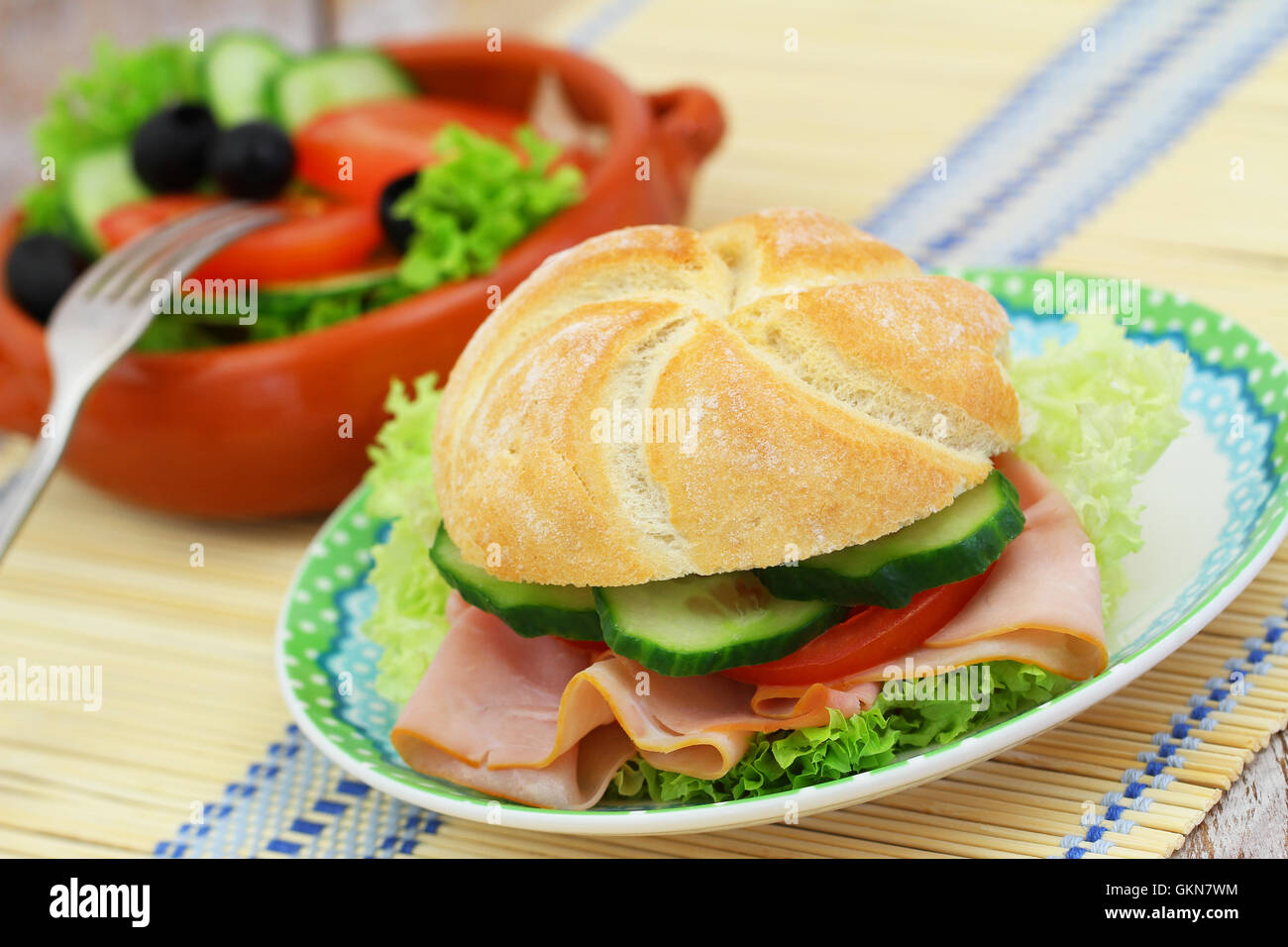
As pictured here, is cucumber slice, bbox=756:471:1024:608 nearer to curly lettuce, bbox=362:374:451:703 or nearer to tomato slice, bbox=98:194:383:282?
curly lettuce, bbox=362:374:451:703

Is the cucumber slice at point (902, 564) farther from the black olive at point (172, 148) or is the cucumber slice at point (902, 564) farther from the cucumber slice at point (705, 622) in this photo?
the black olive at point (172, 148)

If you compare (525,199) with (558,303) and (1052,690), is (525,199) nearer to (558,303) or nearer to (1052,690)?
(558,303)

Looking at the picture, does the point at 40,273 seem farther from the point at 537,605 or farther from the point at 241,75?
the point at 537,605

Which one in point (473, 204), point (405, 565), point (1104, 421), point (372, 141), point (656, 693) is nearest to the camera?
point (656, 693)

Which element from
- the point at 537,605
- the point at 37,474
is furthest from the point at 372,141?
the point at 537,605

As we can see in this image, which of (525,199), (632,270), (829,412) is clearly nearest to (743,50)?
(525,199)

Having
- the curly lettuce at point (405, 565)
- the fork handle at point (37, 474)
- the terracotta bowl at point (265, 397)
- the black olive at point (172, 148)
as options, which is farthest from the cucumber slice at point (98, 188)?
the curly lettuce at point (405, 565)

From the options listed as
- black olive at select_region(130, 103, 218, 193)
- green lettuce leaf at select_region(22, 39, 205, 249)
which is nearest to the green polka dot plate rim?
black olive at select_region(130, 103, 218, 193)

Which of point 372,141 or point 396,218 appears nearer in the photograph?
point 396,218
